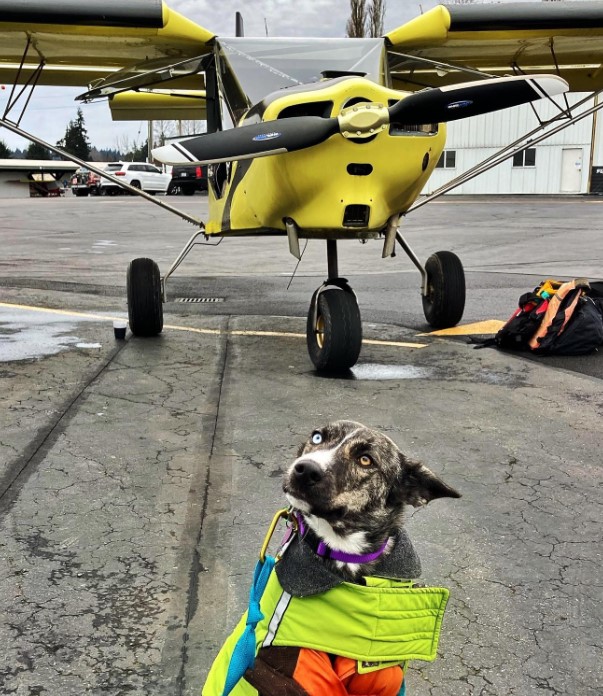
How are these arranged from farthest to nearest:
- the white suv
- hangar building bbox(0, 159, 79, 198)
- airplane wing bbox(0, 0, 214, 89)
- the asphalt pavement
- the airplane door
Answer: hangar building bbox(0, 159, 79, 198) < the white suv < the airplane door < airplane wing bbox(0, 0, 214, 89) < the asphalt pavement

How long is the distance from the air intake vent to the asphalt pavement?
4.16 ft

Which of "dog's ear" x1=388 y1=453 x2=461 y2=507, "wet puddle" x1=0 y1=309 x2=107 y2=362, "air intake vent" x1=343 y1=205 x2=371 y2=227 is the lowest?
"wet puddle" x1=0 y1=309 x2=107 y2=362

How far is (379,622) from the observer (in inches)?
84.7

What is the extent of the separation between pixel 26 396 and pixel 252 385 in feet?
5.61

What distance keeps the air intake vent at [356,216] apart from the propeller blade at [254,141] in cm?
61

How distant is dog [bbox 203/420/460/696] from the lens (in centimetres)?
210

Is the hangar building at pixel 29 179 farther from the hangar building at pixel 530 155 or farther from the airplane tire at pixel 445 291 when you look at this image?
the airplane tire at pixel 445 291

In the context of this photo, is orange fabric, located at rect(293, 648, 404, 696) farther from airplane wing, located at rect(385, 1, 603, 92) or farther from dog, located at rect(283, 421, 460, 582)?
airplane wing, located at rect(385, 1, 603, 92)

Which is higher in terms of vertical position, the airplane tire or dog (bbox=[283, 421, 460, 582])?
dog (bbox=[283, 421, 460, 582])

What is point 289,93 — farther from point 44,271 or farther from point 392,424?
point 44,271

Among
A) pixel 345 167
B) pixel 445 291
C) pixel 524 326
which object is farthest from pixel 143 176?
pixel 345 167

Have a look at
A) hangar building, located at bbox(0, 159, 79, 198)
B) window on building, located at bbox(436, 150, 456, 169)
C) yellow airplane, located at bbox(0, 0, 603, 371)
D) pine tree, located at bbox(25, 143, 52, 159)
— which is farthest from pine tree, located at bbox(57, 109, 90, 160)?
yellow airplane, located at bbox(0, 0, 603, 371)

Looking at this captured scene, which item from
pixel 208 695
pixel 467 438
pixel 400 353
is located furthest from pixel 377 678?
pixel 400 353

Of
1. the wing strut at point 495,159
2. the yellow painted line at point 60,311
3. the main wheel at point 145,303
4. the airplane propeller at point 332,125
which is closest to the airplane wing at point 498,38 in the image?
the wing strut at point 495,159
